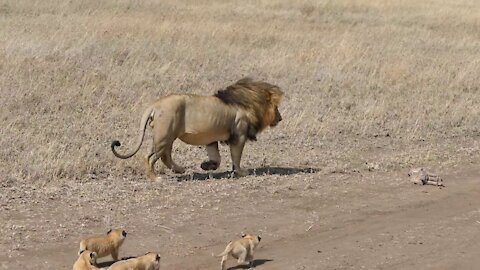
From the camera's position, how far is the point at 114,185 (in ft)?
31.9

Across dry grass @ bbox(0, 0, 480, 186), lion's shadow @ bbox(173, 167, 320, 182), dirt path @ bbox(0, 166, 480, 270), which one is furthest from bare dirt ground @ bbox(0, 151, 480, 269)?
dry grass @ bbox(0, 0, 480, 186)

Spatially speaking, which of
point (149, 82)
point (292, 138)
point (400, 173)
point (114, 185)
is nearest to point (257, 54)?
point (149, 82)

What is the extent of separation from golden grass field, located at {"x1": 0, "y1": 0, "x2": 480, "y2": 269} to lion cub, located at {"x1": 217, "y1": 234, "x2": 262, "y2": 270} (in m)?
0.27

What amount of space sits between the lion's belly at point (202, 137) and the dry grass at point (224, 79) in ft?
2.32

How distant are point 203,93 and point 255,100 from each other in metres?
4.81

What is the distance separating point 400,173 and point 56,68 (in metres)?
6.63

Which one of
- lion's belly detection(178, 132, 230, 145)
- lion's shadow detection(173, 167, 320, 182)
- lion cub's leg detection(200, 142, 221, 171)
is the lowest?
lion's shadow detection(173, 167, 320, 182)

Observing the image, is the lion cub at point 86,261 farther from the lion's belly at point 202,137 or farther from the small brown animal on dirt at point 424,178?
the small brown animal on dirt at point 424,178

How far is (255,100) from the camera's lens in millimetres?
10945

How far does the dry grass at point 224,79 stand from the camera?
39.1 ft

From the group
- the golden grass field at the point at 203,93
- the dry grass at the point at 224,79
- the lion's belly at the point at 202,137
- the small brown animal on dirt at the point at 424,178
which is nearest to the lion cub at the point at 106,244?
the golden grass field at the point at 203,93

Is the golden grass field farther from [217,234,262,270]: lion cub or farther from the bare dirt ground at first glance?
[217,234,262,270]: lion cub

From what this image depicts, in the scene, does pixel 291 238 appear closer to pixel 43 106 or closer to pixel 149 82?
pixel 43 106

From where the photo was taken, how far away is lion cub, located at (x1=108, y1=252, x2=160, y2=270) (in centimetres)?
631
